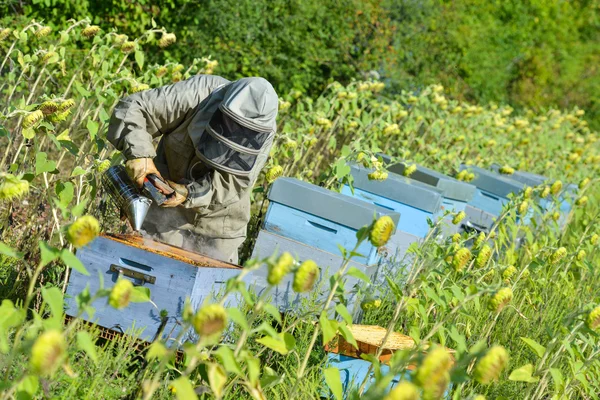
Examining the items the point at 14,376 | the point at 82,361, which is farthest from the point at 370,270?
the point at 14,376

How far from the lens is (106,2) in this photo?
23.4 ft

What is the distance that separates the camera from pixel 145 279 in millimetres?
2912

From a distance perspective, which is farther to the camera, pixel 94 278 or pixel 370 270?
pixel 370 270

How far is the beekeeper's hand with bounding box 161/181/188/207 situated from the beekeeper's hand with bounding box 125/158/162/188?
117 millimetres

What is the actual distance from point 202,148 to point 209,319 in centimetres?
166

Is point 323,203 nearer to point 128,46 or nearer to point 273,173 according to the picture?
point 273,173

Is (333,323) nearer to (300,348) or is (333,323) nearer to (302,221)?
(300,348)

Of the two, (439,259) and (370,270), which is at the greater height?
(439,259)

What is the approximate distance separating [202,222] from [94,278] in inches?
37.1

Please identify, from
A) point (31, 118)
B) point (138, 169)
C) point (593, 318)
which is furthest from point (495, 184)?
point (31, 118)

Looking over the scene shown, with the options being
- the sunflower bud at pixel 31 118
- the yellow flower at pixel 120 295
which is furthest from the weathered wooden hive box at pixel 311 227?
the yellow flower at pixel 120 295

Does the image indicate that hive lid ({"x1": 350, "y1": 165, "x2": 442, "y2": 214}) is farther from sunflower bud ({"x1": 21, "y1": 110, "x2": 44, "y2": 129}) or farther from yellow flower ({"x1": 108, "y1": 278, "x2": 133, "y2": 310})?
yellow flower ({"x1": 108, "y1": 278, "x2": 133, "y2": 310})

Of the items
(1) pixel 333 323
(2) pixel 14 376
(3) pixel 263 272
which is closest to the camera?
(1) pixel 333 323

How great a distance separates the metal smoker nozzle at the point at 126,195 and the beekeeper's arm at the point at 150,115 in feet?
0.20
